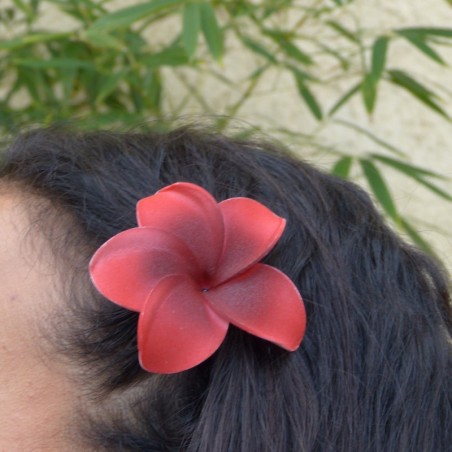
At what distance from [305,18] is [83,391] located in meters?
1.30

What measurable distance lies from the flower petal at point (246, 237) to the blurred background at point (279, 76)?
67 cm

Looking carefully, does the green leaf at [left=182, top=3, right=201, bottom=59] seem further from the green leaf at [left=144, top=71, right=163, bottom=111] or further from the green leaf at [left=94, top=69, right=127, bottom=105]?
the green leaf at [left=144, top=71, right=163, bottom=111]

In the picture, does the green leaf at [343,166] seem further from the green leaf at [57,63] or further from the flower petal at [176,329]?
the flower petal at [176,329]

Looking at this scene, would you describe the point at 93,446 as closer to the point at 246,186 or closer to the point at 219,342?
the point at 219,342

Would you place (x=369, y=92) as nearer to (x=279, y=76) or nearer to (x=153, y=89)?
(x=153, y=89)

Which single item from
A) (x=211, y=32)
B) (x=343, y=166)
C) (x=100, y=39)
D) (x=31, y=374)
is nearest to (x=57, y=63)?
(x=100, y=39)

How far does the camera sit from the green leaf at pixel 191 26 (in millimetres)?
1295

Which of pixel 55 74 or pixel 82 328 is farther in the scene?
pixel 55 74

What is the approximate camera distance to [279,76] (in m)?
2.12

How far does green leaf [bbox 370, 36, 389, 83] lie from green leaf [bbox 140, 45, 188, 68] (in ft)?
1.02

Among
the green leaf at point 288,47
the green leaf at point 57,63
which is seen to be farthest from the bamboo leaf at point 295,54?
the green leaf at point 57,63

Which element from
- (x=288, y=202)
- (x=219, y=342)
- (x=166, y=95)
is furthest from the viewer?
(x=166, y=95)

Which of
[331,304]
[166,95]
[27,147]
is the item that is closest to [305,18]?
[166,95]

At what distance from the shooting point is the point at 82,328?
0.73 m
